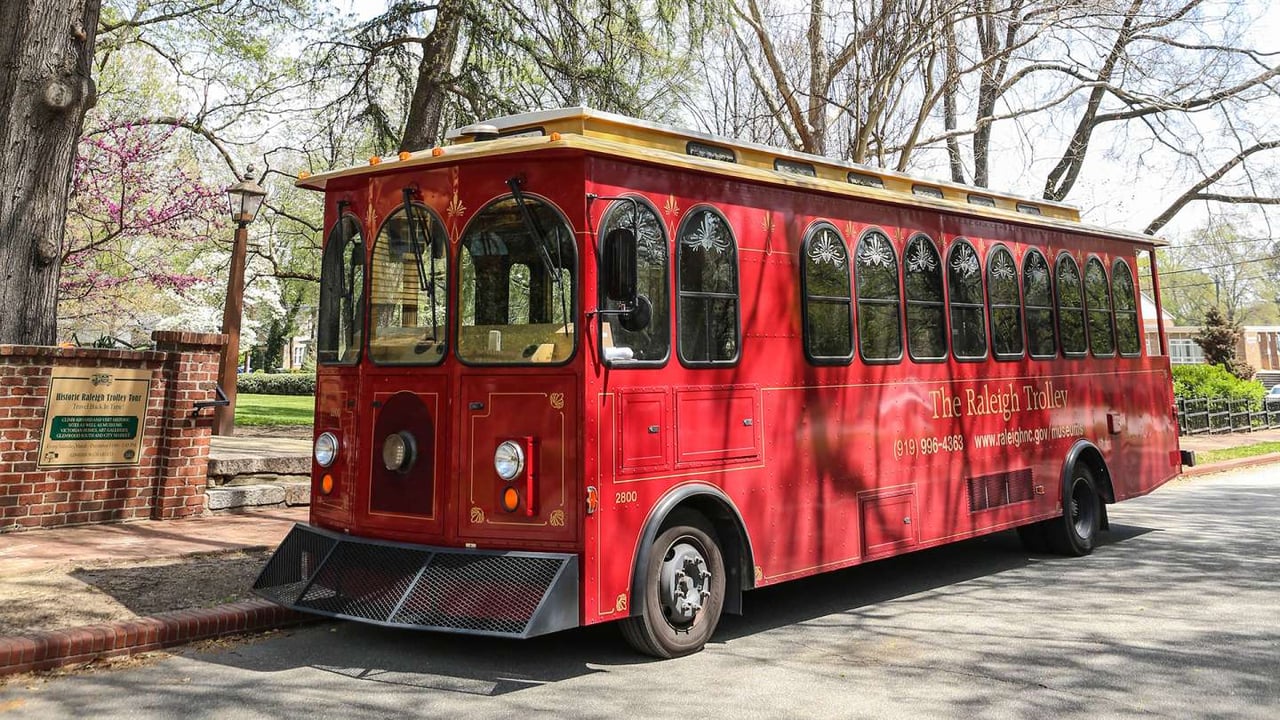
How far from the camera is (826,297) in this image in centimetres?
650

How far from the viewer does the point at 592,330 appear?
5.04 m

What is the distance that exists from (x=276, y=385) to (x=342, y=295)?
3338 cm

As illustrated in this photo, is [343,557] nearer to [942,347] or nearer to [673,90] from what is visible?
[942,347]

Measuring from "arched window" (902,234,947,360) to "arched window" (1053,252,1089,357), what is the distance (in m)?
2.08

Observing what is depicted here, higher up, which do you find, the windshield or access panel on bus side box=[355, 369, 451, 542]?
the windshield

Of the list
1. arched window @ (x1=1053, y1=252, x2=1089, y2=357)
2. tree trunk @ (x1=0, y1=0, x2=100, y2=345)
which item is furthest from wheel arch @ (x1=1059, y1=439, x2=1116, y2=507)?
tree trunk @ (x1=0, y1=0, x2=100, y2=345)

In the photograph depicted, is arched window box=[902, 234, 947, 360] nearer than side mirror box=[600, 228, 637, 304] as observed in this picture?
No

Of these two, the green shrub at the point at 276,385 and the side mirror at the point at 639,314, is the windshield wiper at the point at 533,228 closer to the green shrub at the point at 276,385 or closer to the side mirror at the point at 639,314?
the side mirror at the point at 639,314

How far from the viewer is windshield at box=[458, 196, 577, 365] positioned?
5129mm

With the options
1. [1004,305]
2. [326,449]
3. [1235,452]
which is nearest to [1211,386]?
[1235,452]

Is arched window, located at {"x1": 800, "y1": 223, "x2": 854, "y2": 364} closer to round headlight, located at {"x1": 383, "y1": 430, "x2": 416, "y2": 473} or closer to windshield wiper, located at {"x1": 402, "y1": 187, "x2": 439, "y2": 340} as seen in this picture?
windshield wiper, located at {"x1": 402, "y1": 187, "x2": 439, "y2": 340}

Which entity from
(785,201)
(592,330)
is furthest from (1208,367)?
(592,330)

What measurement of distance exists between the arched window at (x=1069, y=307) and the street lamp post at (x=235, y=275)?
10.8m

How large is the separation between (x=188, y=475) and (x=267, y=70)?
13.1 m
